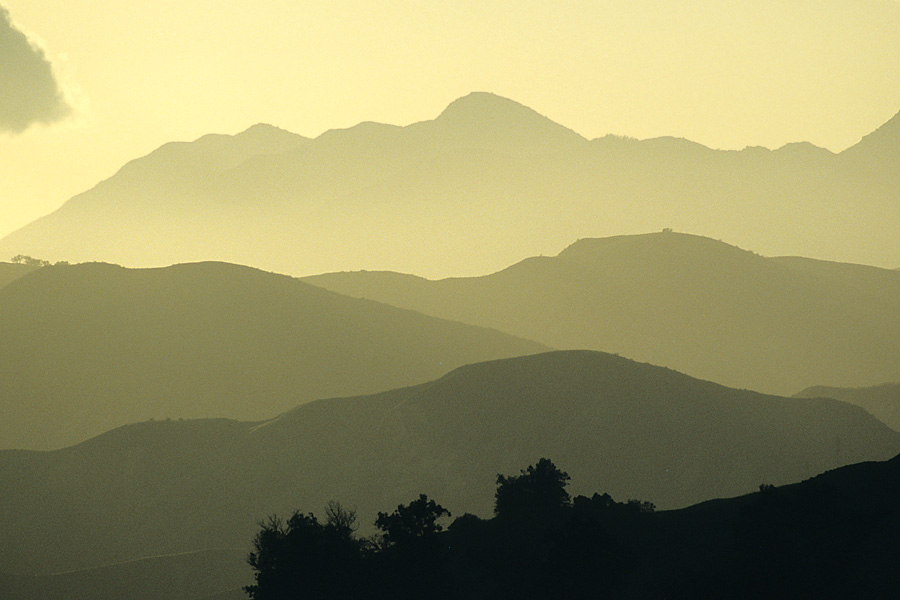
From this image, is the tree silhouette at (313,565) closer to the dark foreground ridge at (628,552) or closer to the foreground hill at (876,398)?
the dark foreground ridge at (628,552)

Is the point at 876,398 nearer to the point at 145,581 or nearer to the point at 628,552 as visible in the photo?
the point at 145,581

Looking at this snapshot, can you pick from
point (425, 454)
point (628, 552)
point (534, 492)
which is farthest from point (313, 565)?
point (425, 454)

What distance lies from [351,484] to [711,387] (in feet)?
171

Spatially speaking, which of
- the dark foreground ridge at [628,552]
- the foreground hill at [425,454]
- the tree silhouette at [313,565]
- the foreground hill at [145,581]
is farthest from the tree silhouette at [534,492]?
the foreground hill at [425,454]

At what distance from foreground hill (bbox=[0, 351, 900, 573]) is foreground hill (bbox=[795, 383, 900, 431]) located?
3569cm

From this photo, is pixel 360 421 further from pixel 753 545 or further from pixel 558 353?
pixel 753 545

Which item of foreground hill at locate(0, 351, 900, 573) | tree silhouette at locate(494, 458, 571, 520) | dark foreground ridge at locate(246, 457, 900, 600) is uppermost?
foreground hill at locate(0, 351, 900, 573)

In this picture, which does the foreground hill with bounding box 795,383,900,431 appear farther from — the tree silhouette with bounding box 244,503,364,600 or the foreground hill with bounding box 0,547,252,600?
the tree silhouette with bounding box 244,503,364,600

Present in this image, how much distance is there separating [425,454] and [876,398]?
89.7 metres

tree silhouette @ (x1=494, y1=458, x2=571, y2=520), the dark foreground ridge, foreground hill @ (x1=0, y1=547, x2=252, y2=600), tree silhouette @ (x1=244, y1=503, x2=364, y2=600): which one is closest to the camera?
the dark foreground ridge

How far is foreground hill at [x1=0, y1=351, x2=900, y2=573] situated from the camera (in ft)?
409

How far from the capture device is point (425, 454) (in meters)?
133

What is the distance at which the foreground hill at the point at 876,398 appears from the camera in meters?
174

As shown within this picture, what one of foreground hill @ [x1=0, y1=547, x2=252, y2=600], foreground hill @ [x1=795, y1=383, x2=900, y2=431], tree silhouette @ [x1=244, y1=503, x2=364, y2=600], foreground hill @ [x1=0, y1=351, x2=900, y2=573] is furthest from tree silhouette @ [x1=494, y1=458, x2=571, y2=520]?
foreground hill @ [x1=795, y1=383, x2=900, y2=431]
